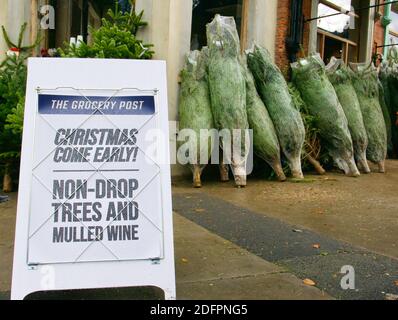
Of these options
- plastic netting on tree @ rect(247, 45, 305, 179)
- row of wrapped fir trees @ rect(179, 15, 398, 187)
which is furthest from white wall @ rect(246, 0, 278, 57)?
plastic netting on tree @ rect(247, 45, 305, 179)

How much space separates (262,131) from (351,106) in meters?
2.21

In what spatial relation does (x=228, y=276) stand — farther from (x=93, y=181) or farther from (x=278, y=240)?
(x=93, y=181)

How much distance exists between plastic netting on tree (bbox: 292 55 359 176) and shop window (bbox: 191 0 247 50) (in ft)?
5.14

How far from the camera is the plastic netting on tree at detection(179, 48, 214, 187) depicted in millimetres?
7160

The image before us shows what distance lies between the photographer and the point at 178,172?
7.79 metres

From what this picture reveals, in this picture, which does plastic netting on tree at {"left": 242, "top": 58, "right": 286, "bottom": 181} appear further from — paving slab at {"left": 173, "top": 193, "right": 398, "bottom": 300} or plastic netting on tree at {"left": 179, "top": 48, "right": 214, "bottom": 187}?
paving slab at {"left": 173, "top": 193, "right": 398, "bottom": 300}

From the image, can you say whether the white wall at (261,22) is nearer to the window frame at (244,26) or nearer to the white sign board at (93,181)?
the window frame at (244,26)

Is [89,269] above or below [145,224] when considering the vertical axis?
below

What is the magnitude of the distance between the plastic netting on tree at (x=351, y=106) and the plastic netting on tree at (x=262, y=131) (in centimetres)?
184

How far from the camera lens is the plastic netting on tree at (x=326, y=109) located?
8.28 metres

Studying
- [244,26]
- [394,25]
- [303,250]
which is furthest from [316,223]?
[394,25]

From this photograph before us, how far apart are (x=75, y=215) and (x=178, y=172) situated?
4750mm
